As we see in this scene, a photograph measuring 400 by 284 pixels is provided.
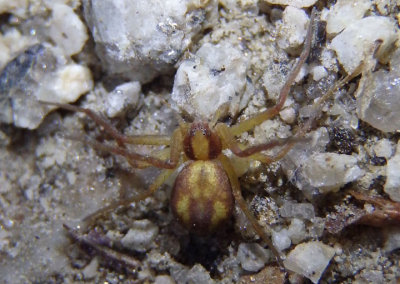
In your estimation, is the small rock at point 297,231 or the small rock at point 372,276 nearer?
the small rock at point 372,276

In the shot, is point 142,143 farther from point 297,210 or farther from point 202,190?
point 297,210

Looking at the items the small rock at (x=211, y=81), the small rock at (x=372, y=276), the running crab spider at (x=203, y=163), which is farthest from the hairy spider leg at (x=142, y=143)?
the small rock at (x=372, y=276)

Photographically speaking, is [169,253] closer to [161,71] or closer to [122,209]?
[122,209]

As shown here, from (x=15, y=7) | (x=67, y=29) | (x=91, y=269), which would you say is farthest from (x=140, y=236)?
(x=15, y=7)

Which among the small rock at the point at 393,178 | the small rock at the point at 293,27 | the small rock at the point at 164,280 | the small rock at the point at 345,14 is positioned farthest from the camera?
the small rock at the point at 164,280

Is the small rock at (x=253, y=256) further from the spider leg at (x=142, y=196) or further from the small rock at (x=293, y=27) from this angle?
the small rock at (x=293, y=27)
